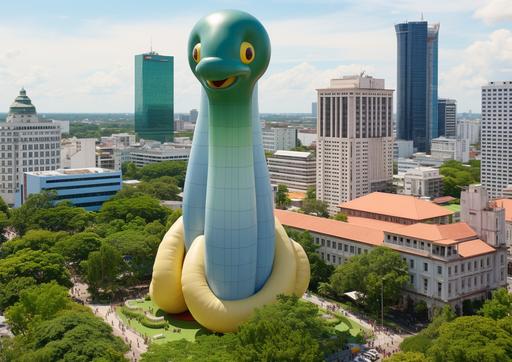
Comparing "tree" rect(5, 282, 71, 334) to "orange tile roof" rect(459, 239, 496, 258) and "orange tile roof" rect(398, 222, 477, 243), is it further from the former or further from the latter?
"orange tile roof" rect(459, 239, 496, 258)

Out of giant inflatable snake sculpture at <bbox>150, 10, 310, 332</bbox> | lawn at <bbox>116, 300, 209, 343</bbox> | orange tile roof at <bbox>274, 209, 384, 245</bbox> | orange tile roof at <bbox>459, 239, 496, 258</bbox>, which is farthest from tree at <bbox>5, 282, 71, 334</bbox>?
orange tile roof at <bbox>459, 239, 496, 258</bbox>

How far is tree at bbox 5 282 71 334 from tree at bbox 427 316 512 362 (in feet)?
103

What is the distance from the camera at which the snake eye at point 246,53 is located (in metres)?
47.7

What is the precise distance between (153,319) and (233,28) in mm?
29023

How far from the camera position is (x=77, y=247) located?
250ft

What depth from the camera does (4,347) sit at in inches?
1789

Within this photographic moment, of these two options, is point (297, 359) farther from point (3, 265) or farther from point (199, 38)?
point (3, 265)

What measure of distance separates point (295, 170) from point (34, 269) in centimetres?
10079

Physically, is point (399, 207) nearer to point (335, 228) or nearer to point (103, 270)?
point (335, 228)

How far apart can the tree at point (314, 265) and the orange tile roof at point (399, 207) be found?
19513 millimetres

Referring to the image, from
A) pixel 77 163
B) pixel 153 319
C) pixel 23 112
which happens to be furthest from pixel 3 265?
pixel 77 163

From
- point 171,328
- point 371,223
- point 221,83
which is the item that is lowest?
point 171,328

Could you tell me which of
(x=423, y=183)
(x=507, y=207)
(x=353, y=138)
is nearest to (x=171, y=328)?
(x=507, y=207)

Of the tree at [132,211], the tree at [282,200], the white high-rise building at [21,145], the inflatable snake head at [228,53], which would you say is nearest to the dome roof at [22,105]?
the white high-rise building at [21,145]
